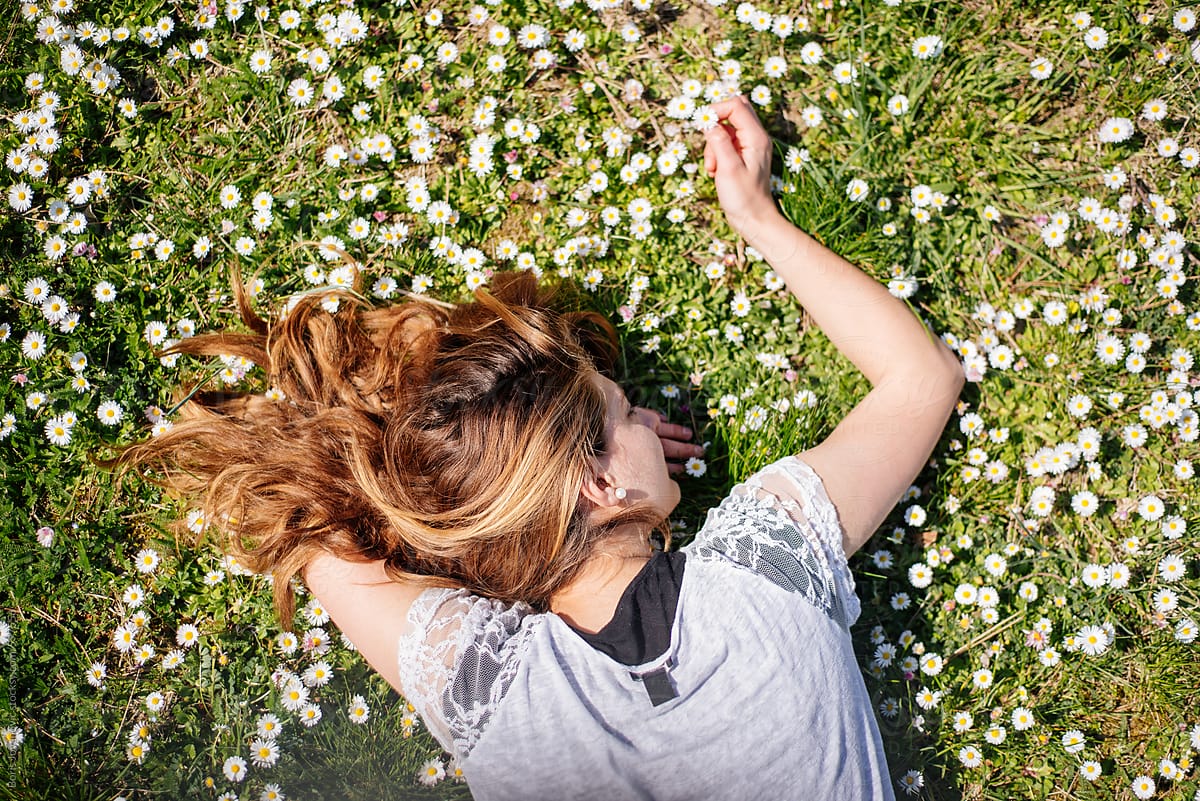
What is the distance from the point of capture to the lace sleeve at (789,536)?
216cm

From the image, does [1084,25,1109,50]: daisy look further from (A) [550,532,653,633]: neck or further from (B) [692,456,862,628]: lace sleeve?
(A) [550,532,653,633]: neck

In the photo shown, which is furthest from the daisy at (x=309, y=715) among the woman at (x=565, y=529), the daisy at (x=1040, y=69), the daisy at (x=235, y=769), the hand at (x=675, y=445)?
the daisy at (x=1040, y=69)

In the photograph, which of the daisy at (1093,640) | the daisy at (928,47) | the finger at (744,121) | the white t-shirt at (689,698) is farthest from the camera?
the daisy at (928,47)

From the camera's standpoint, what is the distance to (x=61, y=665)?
2834 millimetres

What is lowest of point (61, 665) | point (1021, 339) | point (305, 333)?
point (61, 665)

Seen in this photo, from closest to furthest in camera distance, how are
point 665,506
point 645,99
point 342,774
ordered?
point 665,506 → point 342,774 → point 645,99

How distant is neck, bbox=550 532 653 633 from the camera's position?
2250mm

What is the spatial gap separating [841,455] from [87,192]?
2.68m

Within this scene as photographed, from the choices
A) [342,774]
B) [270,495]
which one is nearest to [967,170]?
[270,495]

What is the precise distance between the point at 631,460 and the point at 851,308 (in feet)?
3.03

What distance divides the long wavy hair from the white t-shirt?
0.23 m

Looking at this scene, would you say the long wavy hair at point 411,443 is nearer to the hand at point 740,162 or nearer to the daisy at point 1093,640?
the hand at point 740,162

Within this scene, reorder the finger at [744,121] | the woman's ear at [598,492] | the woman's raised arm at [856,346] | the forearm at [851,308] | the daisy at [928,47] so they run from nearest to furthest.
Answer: the woman's ear at [598,492], the woman's raised arm at [856,346], the forearm at [851,308], the finger at [744,121], the daisy at [928,47]

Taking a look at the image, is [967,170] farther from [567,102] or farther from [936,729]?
[936,729]
